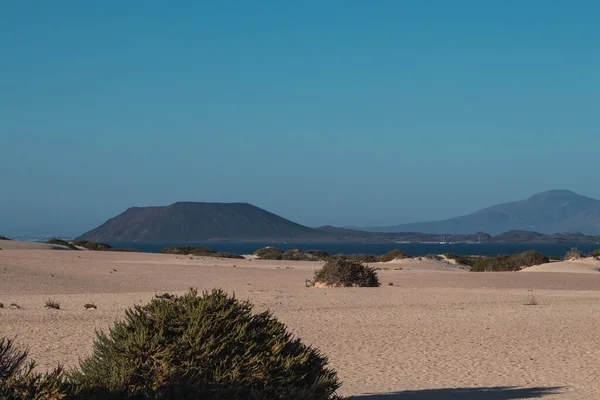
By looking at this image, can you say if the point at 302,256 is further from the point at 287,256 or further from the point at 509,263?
the point at 509,263

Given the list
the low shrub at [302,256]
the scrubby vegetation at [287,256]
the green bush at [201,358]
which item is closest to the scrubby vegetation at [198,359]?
the green bush at [201,358]

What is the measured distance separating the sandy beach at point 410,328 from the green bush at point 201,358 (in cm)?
337

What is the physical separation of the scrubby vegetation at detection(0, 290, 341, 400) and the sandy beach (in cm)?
337

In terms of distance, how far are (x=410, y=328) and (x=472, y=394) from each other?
25.2 feet

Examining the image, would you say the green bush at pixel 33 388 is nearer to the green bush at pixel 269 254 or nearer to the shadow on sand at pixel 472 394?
the shadow on sand at pixel 472 394

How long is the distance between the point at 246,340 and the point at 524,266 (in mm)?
48814

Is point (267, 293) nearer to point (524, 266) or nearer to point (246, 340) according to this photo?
point (246, 340)

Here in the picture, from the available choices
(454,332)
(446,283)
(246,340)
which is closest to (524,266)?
(446,283)

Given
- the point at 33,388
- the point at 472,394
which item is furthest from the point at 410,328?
the point at 33,388

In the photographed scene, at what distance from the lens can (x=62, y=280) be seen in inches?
1388

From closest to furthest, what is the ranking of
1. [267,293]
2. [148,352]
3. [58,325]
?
[148,352], [58,325], [267,293]

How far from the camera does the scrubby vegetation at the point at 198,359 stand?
24.8 feet

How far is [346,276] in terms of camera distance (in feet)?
106

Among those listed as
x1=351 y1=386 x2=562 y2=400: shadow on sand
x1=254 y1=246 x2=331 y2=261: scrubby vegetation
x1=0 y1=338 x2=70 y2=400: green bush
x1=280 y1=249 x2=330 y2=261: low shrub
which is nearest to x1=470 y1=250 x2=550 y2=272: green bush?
x1=280 y1=249 x2=330 y2=261: low shrub
